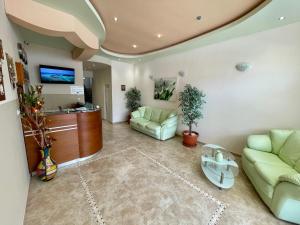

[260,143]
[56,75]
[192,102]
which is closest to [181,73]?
[192,102]

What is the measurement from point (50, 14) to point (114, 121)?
4648mm

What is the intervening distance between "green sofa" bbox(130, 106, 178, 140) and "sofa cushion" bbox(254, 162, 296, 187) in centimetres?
251

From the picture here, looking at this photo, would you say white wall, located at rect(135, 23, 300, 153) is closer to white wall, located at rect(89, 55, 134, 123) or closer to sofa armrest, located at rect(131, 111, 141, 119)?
sofa armrest, located at rect(131, 111, 141, 119)

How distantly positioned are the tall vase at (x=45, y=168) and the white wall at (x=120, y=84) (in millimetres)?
3960

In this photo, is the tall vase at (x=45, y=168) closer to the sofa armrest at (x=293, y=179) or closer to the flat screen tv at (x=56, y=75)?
the flat screen tv at (x=56, y=75)

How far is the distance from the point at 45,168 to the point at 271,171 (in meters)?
3.65

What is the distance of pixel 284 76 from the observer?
2688 mm

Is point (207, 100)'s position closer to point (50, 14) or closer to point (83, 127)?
point (83, 127)

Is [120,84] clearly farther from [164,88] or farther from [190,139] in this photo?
[190,139]

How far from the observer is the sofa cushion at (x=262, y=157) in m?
2.22

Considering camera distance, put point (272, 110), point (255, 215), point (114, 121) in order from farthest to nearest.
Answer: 1. point (114, 121)
2. point (272, 110)
3. point (255, 215)

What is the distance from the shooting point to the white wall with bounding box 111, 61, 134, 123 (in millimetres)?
6066

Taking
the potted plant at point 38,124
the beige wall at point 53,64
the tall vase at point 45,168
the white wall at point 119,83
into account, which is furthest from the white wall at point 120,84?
the tall vase at point 45,168

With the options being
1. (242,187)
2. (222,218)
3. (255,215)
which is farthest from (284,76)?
(222,218)
